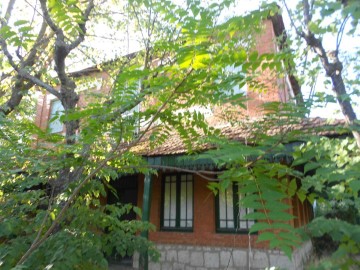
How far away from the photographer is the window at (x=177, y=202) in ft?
28.9

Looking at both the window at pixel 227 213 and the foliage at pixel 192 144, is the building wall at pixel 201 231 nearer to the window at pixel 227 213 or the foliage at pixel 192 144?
the window at pixel 227 213

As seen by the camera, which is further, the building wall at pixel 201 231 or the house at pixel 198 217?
the building wall at pixel 201 231

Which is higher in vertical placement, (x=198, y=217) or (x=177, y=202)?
(x=177, y=202)

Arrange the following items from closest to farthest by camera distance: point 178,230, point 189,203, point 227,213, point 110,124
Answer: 1. point 110,124
2. point 227,213
3. point 178,230
4. point 189,203

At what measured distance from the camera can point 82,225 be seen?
10.7 feet

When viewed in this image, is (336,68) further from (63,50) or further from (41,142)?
(63,50)

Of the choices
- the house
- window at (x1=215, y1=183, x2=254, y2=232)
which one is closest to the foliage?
the house

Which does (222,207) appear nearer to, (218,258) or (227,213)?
(227,213)

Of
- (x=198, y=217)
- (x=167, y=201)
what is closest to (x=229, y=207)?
(x=198, y=217)

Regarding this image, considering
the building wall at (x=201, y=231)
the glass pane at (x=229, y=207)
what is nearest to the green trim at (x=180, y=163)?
the building wall at (x=201, y=231)

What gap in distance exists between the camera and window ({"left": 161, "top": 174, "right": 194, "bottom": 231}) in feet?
28.9

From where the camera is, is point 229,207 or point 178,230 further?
point 178,230

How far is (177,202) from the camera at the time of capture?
902cm

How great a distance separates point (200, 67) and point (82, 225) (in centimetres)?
235
